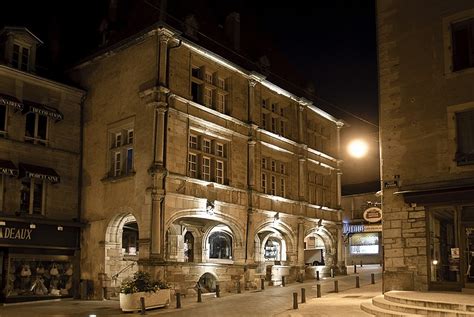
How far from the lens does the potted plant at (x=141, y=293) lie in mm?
18375

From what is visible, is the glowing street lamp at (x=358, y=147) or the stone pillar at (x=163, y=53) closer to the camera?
the glowing street lamp at (x=358, y=147)

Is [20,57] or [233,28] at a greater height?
[233,28]

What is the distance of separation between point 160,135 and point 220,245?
10.2 meters

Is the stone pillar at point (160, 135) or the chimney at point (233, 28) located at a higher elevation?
the chimney at point (233, 28)

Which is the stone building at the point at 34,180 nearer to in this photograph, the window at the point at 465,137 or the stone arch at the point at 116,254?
the stone arch at the point at 116,254

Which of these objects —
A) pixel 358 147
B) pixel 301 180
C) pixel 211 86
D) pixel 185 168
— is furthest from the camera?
pixel 301 180

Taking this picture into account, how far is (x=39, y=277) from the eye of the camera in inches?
906

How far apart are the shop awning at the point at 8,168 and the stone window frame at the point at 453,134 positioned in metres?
15.6

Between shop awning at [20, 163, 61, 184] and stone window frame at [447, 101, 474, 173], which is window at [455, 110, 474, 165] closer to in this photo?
stone window frame at [447, 101, 474, 173]

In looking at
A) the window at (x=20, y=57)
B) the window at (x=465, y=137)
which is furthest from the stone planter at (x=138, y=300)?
the window at (x=20, y=57)

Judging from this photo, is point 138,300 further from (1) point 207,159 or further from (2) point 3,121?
(2) point 3,121

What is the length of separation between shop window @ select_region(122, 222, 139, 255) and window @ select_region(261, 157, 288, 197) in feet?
21.7

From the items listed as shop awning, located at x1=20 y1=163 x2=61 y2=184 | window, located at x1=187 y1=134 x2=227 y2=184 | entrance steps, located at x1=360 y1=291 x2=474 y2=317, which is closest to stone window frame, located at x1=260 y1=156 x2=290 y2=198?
window, located at x1=187 y1=134 x2=227 y2=184

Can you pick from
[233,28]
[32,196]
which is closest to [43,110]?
[32,196]
